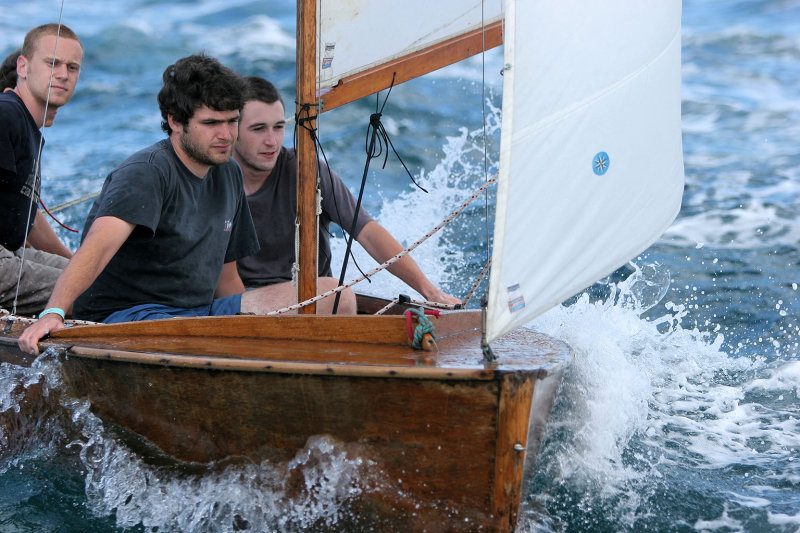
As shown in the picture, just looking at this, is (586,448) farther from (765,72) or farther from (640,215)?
(765,72)

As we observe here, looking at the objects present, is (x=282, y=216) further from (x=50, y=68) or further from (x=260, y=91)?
(x=50, y=68)

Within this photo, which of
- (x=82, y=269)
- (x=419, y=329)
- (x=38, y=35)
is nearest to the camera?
(x=419, y=329)

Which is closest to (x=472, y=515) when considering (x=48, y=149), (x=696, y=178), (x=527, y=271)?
(x=527, y=271)

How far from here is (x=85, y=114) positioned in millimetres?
9914

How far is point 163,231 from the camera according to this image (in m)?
3.03

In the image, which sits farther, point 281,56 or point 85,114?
point 281,56

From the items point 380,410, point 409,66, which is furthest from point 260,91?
point 380,410

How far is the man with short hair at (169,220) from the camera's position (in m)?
2.83

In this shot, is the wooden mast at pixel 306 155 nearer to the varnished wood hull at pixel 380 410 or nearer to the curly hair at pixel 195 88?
the curly hair at pixel 195 88

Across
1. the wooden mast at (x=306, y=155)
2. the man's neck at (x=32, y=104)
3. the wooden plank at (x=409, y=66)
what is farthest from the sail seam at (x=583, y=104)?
the man's neck at (x=32, y=104)

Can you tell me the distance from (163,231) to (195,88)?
1.61 ft

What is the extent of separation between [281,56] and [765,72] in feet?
19.5

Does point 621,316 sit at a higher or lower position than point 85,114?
lower

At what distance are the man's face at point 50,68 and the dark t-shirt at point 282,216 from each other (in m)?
0.86
